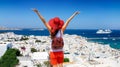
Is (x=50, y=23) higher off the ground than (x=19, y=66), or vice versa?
(x=50, y=23)

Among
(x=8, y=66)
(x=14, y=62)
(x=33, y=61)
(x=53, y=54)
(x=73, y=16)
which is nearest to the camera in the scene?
(x=53, y=54)

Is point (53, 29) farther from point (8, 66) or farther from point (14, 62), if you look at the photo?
point (14, 62)

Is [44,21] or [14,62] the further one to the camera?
[14,62]

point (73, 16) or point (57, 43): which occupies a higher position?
point (73, 16)

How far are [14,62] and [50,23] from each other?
2330 centimetres

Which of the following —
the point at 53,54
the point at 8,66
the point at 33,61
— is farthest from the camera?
the point at 33,61

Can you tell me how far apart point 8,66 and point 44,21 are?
19980 mm

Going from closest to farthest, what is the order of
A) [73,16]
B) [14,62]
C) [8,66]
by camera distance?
1. [73,16]
2. [8,66]
3. [14,62]

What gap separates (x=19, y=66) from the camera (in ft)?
87.6

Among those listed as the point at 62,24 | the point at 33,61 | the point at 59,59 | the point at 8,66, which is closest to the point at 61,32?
the point at 62,24

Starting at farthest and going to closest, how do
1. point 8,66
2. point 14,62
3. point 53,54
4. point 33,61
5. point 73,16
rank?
1. point 33,61
2. point 14,62
3. point 8,66
4. point 73,16
5. point 53,54

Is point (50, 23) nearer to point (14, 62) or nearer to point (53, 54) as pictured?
point (53, 54)

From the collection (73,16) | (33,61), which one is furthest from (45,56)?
(73,16)

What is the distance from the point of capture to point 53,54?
8.73 ft
